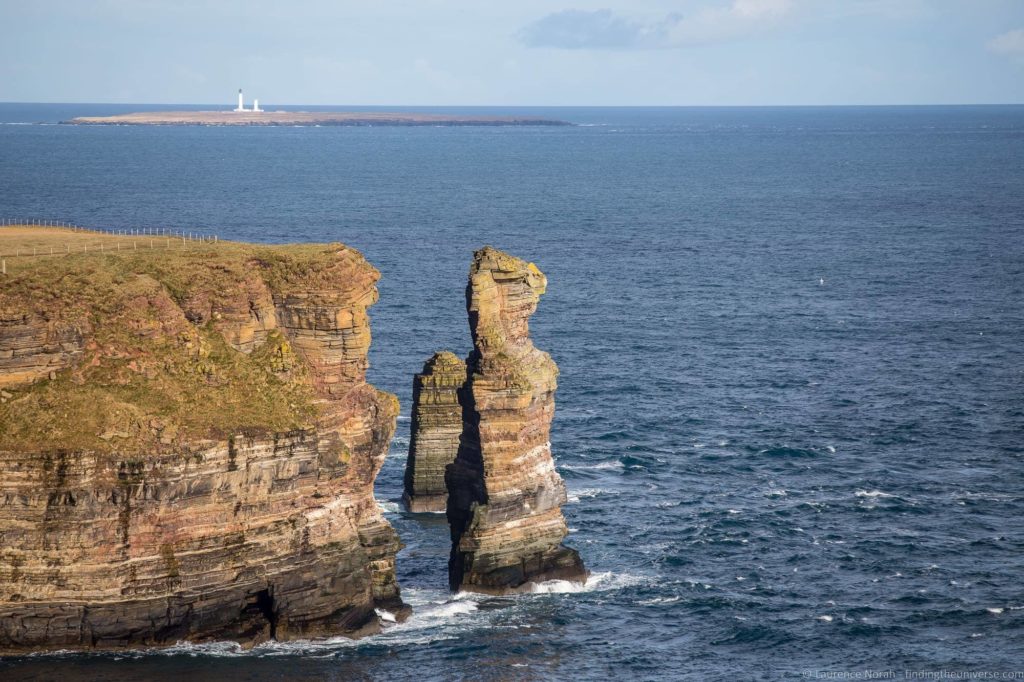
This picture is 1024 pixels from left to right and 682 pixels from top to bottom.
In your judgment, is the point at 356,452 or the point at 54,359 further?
the point at 356,452

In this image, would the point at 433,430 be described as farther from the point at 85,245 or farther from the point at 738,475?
the point at 85,245

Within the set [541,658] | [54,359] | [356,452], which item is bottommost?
[541,658]

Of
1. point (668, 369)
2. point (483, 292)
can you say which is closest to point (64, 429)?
point (483, 292)

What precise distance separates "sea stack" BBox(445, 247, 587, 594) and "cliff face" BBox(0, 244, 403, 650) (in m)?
4.48

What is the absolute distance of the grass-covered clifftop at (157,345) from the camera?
58250 millimetres

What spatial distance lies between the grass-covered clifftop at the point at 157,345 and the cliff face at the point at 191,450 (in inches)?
3.1

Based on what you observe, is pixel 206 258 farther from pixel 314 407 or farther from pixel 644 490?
pixel 644 490

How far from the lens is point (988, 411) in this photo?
96.9m

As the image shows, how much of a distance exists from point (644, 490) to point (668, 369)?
26750 mm

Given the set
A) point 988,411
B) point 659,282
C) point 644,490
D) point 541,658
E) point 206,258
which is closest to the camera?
point 541,658

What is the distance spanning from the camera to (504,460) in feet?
221

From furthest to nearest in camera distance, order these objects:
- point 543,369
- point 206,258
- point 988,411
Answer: point 988,411 → point 543,369 → point 206,258

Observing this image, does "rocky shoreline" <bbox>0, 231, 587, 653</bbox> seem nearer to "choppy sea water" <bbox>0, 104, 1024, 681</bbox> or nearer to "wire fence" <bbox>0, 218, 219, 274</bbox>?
"choppy sea water" <bbox>0, 104, 1024, 681</bbox>

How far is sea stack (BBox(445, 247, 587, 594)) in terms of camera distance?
221 feet
